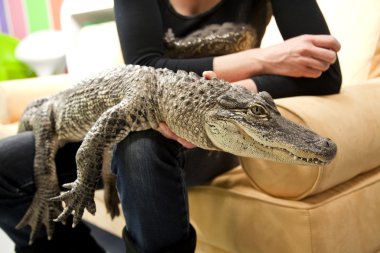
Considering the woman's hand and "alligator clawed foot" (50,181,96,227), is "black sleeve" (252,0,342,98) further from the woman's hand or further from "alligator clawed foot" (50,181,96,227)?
"alligator clawed foot" (50,181,96,227)

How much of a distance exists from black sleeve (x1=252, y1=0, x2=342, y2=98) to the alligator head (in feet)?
0.74

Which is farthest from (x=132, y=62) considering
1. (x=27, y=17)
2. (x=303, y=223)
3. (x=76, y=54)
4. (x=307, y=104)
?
(x=27, y=17)

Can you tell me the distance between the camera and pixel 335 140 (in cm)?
89

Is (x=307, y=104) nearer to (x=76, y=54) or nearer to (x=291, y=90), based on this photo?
(x=291, y=90)

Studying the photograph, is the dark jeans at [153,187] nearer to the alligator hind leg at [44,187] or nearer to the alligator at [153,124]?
the alligator at [153,124]

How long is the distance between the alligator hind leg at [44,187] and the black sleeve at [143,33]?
0.34 meters

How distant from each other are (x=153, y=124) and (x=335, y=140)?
15.6 inches

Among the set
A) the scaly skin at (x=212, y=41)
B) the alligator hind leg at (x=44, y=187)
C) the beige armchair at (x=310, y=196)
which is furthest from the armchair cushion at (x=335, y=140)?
the alligator hind leg at (x=44, y=187)

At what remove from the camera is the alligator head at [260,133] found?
28.9 inches

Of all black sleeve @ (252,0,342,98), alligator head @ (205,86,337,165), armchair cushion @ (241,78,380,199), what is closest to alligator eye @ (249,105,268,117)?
alligator head @ (205,86,337,165)

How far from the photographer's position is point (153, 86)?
0.95 meters

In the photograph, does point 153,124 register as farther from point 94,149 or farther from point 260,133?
point 260,133

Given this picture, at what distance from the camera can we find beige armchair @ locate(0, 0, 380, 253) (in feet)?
2.95

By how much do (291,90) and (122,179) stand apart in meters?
0.49
